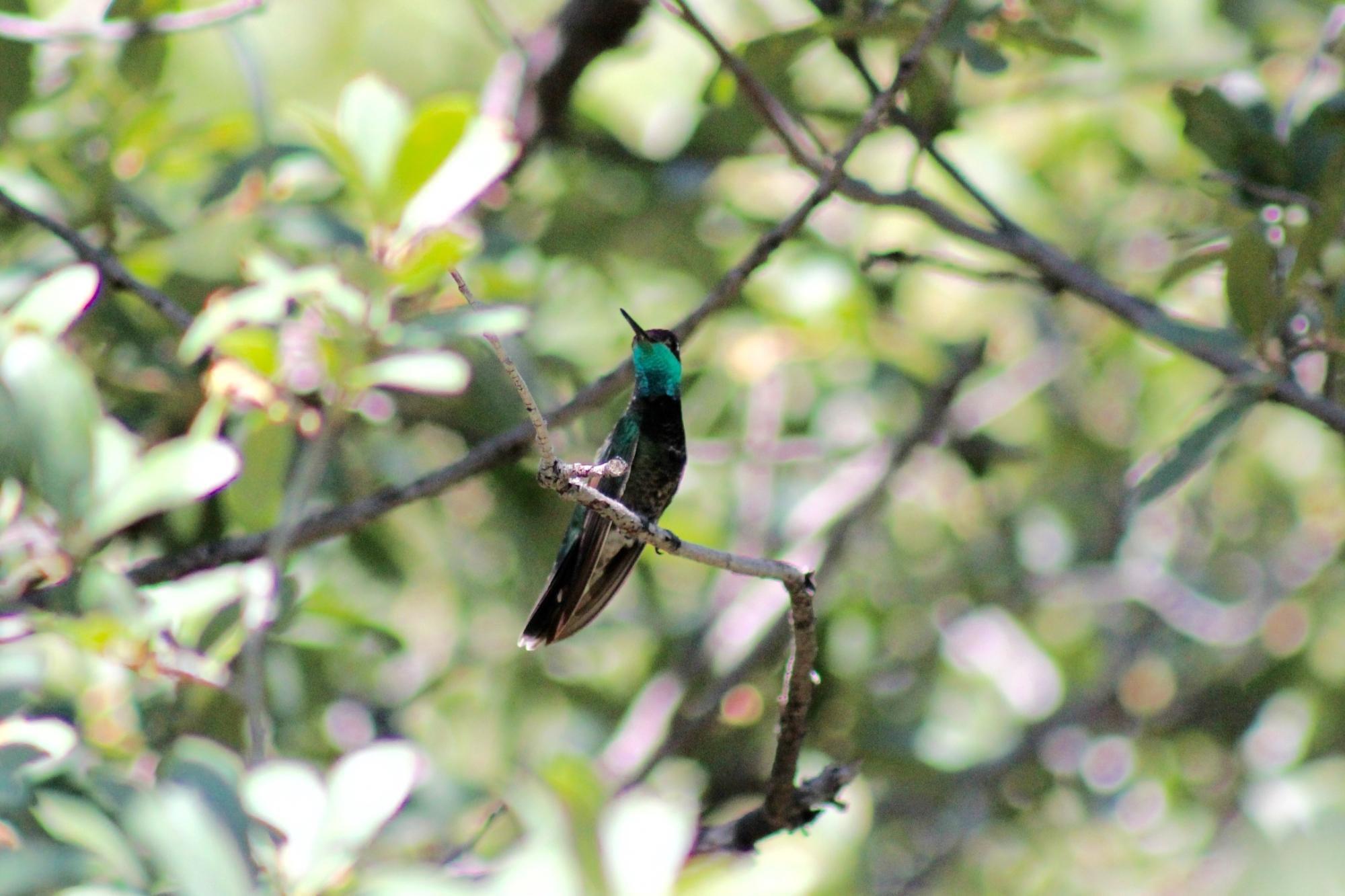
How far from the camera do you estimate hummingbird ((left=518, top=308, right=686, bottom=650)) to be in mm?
2863

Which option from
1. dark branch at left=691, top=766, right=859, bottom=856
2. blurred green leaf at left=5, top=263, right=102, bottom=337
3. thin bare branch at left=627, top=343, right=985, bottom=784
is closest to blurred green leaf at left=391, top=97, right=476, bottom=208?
blurred green leaf at left=5, top=263, right=102, bottom=337

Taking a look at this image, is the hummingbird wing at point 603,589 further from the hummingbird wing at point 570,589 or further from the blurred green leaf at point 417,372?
the blurred green leaf at point 417,372

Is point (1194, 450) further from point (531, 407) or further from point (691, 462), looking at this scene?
point (691, 462)

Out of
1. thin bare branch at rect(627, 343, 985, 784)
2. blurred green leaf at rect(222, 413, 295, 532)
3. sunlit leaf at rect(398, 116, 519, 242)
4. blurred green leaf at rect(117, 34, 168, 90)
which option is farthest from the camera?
thin bare branch at rect(627, 343, 985, 784)

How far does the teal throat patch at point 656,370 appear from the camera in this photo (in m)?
3.12

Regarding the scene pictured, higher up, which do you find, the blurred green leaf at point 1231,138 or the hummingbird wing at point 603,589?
the blurred green leaf at point 1231,138

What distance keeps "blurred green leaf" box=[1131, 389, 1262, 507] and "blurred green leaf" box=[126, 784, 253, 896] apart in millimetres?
1527

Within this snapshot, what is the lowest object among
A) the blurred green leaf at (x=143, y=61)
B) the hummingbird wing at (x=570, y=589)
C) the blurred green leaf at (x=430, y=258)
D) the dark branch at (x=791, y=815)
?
the hummingbird wing at (x=570, y=589)

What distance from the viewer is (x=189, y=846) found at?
171cm

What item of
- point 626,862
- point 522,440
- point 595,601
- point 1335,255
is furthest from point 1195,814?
point 626,862

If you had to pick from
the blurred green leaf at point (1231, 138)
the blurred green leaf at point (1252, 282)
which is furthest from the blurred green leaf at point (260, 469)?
the blurred green leaf at point (1231, 138)

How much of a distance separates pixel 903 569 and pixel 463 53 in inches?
105

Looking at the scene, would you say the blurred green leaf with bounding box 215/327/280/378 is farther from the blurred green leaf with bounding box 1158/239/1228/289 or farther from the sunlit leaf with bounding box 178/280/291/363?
the blurred green leaf with bounding box 1158/239/1228/289

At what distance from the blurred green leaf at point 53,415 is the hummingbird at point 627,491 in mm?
908
